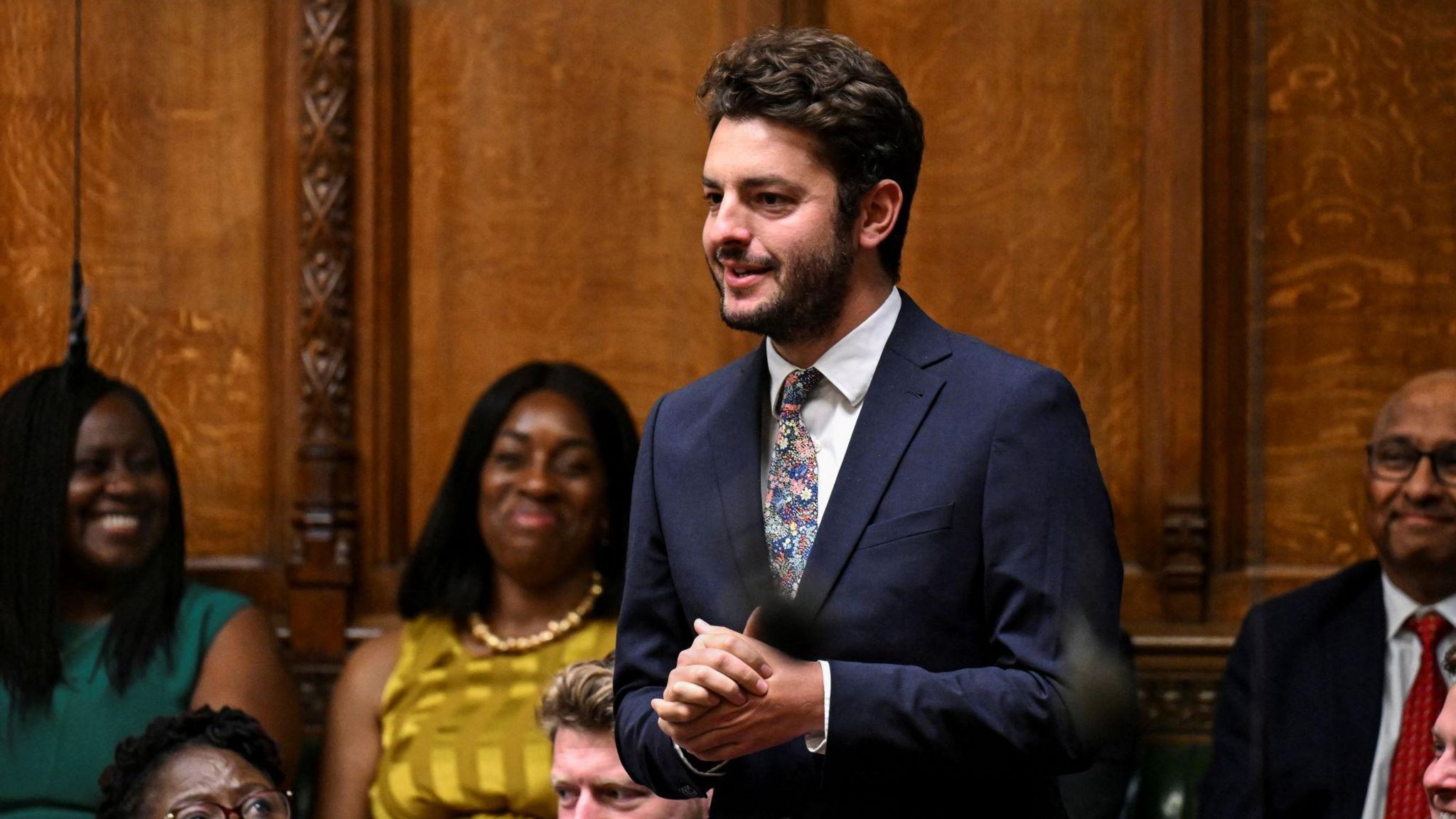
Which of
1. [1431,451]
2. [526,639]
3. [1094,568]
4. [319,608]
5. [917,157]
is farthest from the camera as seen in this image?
[319,608]

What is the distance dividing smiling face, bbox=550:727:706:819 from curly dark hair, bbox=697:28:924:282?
87 centimetres

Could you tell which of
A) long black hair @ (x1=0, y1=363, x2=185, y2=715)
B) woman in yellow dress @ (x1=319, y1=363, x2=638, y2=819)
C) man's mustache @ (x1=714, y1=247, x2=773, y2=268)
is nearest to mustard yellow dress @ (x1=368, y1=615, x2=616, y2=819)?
woman in yellow dress @ (x1=319, y1=363, x2=638, y2=819)

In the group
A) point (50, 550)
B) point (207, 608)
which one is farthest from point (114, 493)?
point (207, 608)

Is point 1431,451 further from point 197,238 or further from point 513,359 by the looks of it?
point 197,238

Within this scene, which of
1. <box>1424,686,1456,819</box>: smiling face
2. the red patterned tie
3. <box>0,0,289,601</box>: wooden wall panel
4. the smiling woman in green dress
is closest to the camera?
<box>1424,686,1456,819</box>: smiling face

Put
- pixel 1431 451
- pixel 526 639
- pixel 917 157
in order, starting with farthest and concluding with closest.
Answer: pixel 526 639 < pixel 1431 451 < pixel 917 157

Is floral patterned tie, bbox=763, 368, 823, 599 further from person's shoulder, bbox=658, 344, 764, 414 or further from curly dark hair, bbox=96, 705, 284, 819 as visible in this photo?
curly dark hair, bbox=96, 705, 284, 819

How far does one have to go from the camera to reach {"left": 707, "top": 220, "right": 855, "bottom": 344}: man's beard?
5.90ft

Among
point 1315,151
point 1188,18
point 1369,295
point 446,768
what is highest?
point 1188,18

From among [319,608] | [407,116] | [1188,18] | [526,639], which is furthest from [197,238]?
[1188,18]

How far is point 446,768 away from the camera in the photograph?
10.7 feet

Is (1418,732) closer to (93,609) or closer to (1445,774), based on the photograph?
(1445,774)

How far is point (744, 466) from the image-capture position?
1855 mm

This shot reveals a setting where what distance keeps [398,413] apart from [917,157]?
2.08 metres
